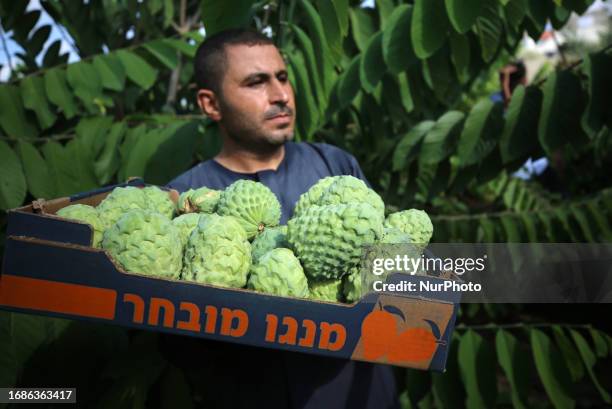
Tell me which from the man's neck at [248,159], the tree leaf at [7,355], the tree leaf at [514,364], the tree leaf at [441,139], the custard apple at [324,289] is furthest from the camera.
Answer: the tree leaf at [441,139]

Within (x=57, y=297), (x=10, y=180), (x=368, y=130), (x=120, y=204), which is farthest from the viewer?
(x=368, y=130)

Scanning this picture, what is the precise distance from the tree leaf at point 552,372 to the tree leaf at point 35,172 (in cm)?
206

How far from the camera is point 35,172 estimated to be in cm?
211

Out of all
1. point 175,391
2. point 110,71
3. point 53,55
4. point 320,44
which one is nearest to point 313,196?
point 175,391

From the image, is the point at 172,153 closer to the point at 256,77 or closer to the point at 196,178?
the point at 196,178

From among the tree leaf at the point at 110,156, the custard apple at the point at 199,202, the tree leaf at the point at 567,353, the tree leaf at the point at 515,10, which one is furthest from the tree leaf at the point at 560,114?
the tree leaf at the point at 110,156

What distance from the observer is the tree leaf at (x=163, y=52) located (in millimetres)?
2566

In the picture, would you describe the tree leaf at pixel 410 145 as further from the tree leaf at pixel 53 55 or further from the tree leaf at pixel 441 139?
the tree leaf at pixel 53 55

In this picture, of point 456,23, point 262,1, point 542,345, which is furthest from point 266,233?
point 542,345

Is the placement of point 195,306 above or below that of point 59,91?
below

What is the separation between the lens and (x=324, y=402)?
1.55 m

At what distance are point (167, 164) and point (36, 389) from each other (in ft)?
3.26

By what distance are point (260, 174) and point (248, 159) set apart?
0.07 m

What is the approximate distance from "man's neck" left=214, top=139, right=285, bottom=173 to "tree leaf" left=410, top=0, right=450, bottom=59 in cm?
63
